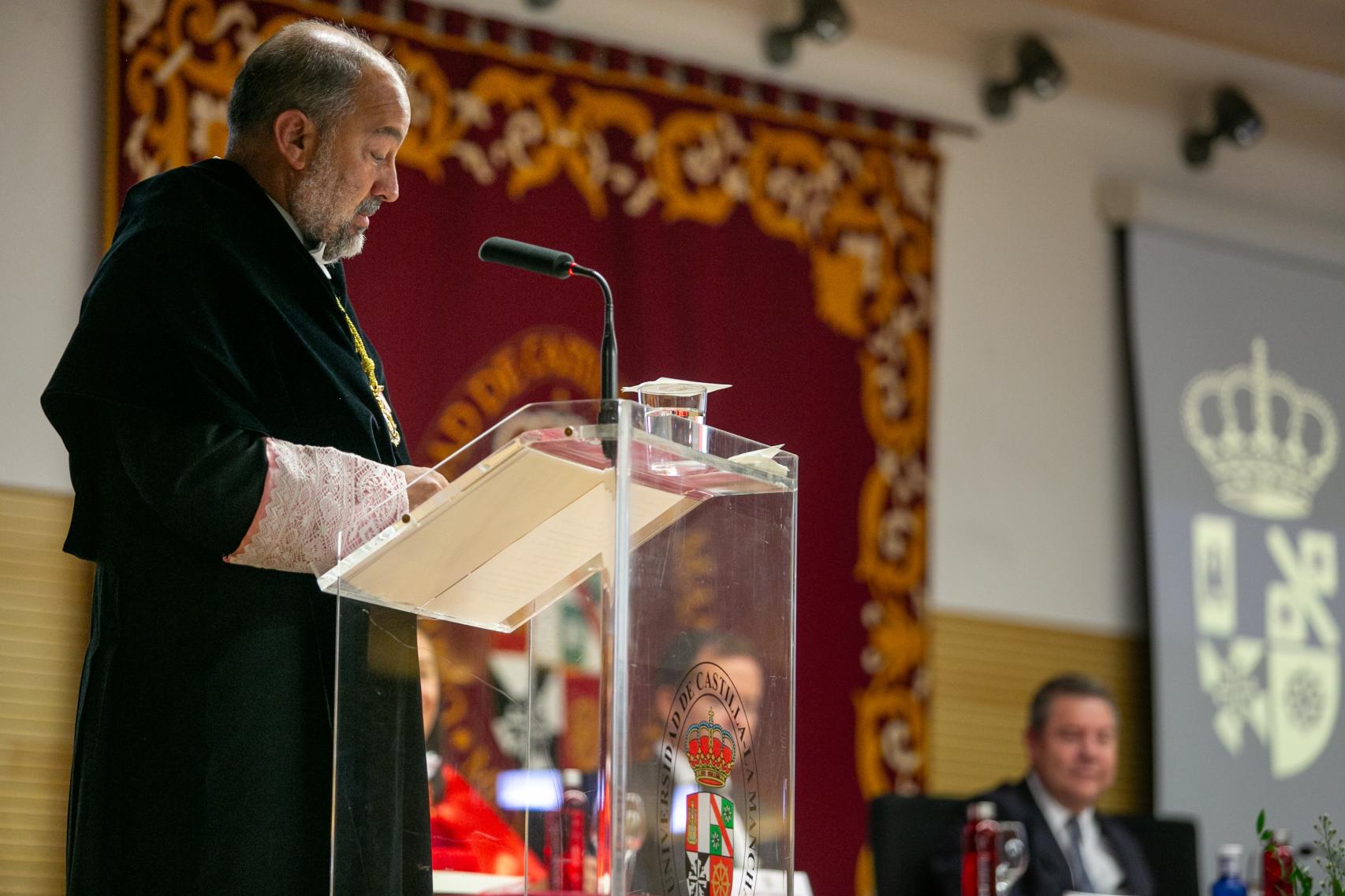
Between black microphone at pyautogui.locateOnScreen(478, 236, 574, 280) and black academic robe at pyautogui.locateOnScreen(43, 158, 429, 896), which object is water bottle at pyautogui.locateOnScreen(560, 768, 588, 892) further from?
black microphone at pyautogui.locateOnScreen(478, 236, 574, 280)

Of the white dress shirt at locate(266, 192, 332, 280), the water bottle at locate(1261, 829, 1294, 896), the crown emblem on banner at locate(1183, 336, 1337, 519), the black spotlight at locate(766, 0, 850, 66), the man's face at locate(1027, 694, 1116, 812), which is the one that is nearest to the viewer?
the white dress shirt at locate(266, 192, 332, 280)

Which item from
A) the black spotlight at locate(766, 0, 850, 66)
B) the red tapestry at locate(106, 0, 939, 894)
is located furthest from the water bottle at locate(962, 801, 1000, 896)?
the black spotlight at locate(766, 0, 850, 66)

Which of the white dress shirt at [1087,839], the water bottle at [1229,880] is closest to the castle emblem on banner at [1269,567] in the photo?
the white dress shirt at [1087,839]

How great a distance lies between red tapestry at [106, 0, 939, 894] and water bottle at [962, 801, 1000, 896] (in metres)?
2.16

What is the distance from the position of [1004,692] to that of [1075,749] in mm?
1271

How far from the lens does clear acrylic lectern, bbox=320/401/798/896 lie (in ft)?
5.21

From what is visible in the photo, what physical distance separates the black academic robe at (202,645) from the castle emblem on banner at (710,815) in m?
0.29

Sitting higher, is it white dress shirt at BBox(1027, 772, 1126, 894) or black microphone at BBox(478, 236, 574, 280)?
black microphone at BBox(478, 236, 574, 280)

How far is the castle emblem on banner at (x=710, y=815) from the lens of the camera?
1651 millimetres

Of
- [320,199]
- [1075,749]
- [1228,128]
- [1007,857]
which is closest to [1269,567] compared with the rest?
[1228,128]

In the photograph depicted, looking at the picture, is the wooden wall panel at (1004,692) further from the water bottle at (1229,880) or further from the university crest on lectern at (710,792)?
the university crest on lectern at (710,792)

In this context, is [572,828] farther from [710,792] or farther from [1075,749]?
[1075,749]

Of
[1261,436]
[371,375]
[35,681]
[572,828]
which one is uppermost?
[1261,436]

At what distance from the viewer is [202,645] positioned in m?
1.75
